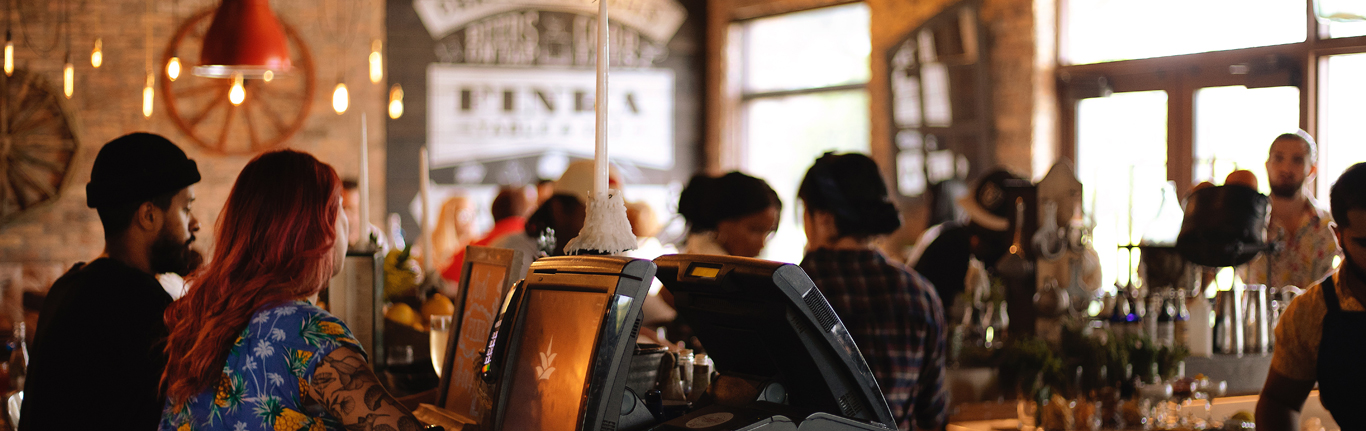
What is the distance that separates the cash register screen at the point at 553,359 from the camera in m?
1.13

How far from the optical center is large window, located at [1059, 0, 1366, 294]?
5398 millimetres

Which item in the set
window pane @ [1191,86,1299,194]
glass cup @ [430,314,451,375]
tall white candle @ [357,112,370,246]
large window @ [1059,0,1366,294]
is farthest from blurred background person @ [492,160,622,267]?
window pane @ [1191,86,1299,194]

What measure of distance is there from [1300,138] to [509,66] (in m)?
5.60

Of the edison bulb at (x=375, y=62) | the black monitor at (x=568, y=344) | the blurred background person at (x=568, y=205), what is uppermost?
the edison bulb at (x=375, y=62)

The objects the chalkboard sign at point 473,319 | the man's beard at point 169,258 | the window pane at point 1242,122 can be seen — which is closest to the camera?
the chalkboard sign at point 473,319

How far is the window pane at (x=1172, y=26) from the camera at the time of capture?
5605 mm

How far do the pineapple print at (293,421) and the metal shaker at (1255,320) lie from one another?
106 inches

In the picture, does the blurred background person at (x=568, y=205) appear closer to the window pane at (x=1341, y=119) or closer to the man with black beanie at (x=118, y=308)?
the man with black beanie at (x=118, y=308)

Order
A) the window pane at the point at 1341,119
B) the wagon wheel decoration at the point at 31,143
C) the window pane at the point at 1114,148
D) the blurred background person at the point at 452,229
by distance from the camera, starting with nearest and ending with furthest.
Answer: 1. the window pane at the point at 1341,119
2. the window pane at the point at 1114,148
3. the wagon wheel decoration at the point at 31,143
4. the blurred background person at the point at 452,229

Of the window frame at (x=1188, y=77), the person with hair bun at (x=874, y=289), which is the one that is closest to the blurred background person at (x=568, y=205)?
the person with hair bun at (x=874, y=289)

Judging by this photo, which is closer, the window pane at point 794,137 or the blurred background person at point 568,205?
the blurred background person at point 568,205

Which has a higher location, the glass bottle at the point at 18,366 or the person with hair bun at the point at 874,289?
the person with hair bun at the point at 874,289

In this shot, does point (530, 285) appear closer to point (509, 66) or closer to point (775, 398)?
point (775, 398)

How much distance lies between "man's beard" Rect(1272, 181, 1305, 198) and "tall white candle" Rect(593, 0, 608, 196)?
11.5 feet
